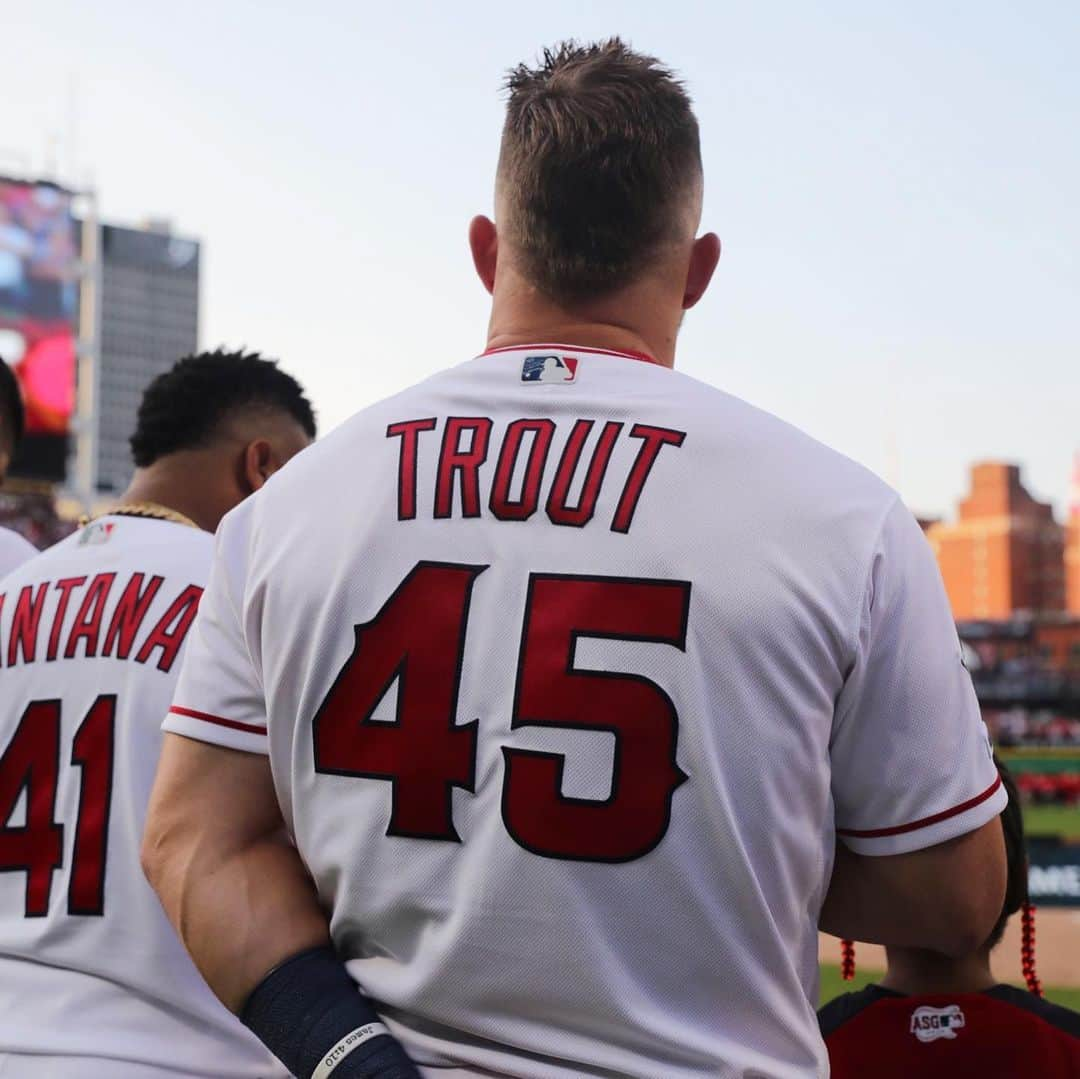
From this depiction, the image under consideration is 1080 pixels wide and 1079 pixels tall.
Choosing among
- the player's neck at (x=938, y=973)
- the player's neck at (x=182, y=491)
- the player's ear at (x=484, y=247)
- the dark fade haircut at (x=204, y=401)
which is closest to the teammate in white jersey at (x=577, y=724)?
the player's ear at (x=484, y=247)

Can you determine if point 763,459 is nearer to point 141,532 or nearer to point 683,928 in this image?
point 683,928

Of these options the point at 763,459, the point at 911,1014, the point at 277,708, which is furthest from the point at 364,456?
the point at 911,1014

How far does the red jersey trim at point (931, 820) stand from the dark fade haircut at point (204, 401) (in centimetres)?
193

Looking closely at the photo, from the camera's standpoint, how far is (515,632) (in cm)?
129

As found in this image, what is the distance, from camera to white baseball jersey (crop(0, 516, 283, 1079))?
2.14 metres

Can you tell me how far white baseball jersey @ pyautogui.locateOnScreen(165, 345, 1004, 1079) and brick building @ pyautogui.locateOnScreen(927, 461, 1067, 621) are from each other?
79.6 m

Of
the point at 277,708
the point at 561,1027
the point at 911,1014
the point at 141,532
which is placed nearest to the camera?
the point at 561,1027

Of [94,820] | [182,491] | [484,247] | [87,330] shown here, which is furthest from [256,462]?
[87,330]

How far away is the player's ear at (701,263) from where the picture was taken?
5.05ft

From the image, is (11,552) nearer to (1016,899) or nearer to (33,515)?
(1016,899)

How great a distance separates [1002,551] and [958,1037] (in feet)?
262

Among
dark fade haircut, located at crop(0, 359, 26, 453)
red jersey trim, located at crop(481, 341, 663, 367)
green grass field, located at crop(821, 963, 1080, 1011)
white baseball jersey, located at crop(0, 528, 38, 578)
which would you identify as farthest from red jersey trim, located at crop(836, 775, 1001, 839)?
green grass field, located at crop(821, 963, 1080, 1011)

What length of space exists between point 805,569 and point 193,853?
68 centimetres

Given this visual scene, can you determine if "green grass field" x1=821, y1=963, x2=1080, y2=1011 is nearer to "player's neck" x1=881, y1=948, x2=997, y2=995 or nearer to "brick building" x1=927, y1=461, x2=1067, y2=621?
"player's neck" x1=881, y1=948, x2=997, y2=995
